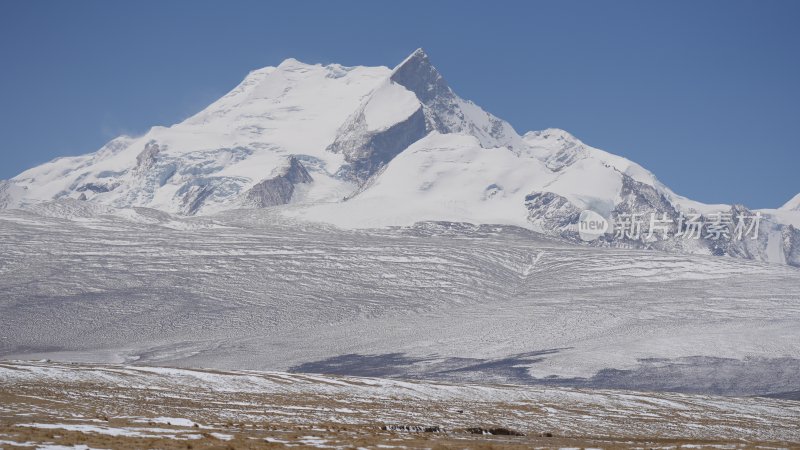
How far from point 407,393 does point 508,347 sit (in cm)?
7615

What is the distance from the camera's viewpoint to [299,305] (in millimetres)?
192875

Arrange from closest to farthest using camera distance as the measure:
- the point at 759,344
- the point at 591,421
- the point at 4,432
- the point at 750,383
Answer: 1. the point at 4,432
2. the point at 591,421
3. the point at 750,383
4. the point at 759,344

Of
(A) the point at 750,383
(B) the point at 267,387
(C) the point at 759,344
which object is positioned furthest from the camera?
(C) the point at 759,344

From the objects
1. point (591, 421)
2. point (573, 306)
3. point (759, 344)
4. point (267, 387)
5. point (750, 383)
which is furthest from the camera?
point (573, 306)

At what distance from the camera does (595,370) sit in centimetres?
13350

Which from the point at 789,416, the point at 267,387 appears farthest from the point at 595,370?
the point at 267,387

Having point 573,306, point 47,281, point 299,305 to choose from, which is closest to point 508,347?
point 573,306

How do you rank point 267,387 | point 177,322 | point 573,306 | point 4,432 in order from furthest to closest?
1. point 573,306
2. point 177,322
3. point 267,387
4. point 4,432

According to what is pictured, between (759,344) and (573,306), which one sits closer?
(759,344)

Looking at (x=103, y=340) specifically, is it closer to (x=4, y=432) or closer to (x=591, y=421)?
(x=591, y=421)

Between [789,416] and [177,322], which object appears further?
[177,322]

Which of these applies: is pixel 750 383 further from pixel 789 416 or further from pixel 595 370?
pixel 789 416

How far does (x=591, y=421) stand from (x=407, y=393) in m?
19.6

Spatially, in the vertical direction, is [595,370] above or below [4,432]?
below
